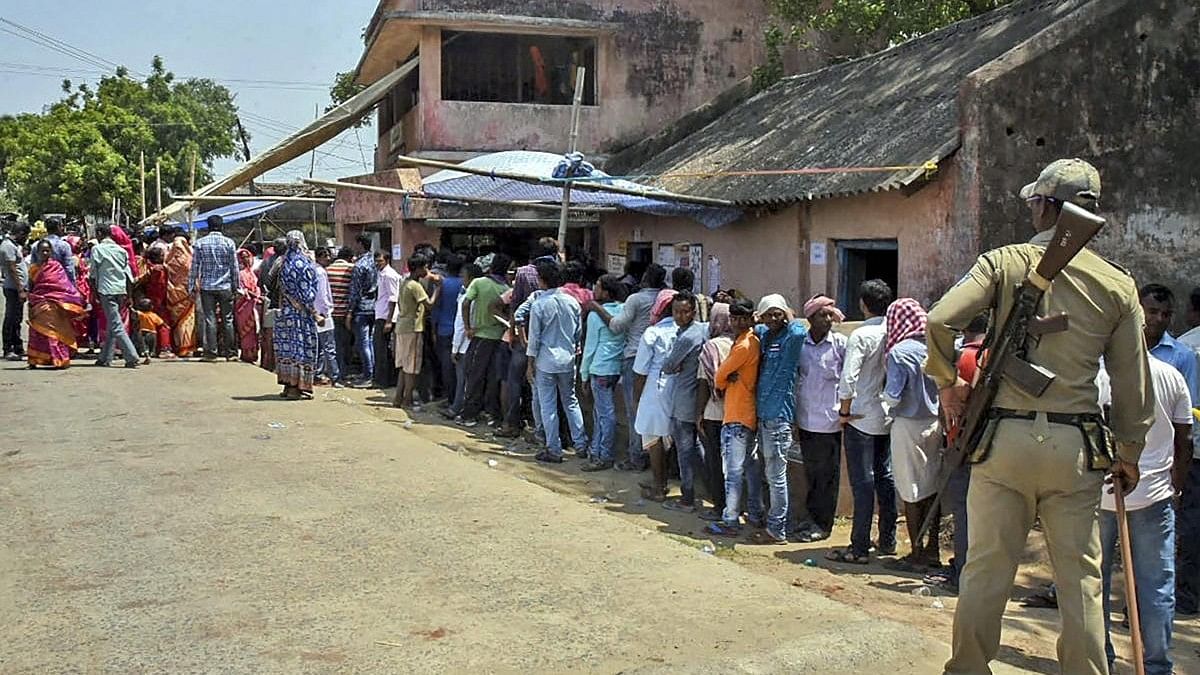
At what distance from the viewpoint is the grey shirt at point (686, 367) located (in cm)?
795

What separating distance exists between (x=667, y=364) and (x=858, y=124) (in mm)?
4905

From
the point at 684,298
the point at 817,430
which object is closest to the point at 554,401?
the point at 684,298

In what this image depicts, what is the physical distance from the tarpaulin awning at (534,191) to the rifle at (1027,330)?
300 inches

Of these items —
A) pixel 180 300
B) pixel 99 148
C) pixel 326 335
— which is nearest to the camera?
pixel 326 335

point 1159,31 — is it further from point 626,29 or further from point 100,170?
point 100,170

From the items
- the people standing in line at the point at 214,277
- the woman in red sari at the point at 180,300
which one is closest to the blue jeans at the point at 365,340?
the people standing in line at the point at 214,277

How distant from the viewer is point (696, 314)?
822 centimetres

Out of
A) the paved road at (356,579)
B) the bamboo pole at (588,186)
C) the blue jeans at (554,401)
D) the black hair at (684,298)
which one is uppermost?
the bamboo pole at (588,186)

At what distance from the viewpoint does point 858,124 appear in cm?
1161

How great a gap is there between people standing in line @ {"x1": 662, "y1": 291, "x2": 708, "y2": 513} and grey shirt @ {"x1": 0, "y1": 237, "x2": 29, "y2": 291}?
970cm

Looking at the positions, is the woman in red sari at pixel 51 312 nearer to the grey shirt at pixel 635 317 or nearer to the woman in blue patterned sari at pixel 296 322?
the woman in blue patterned sari at pixel 296 322

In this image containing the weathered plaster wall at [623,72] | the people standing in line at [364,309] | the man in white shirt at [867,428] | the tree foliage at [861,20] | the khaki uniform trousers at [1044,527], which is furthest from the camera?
the weathered plaster wall at [623,72]

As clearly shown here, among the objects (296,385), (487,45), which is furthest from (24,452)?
(487,45)

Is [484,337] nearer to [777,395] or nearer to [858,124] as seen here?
[777,395]
